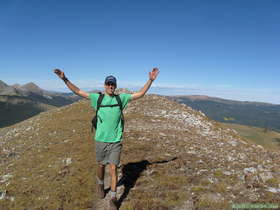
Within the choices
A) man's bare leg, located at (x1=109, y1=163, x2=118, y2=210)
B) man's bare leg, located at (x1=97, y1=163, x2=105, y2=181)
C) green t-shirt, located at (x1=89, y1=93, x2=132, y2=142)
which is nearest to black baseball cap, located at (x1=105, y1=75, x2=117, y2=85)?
green t-shirt, located at (x1=89, y1=93, x2=132, y2=142)

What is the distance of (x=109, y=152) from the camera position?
24.0 feet

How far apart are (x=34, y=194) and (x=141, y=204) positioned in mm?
5060

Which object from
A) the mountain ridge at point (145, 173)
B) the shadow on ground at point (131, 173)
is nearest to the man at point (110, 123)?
the shadow on ground at point (131, 173)

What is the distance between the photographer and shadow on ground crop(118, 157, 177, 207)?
29.6 ft

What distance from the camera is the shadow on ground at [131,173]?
29.6ft

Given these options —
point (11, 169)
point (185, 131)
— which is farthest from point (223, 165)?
point (11, 169)

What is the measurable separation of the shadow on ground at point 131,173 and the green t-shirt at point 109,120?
2784mm

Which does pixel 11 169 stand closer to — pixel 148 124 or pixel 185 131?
pixel 148 124

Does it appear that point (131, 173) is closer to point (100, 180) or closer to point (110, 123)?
point (100, 180)

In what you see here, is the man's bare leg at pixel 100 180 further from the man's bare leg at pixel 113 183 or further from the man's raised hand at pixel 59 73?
the man's raised hand at pixel 59 73

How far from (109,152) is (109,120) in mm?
1167

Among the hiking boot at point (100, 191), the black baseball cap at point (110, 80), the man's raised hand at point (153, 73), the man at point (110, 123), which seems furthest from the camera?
the hiking boot at point (100, 191)

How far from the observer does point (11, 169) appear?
1270cm

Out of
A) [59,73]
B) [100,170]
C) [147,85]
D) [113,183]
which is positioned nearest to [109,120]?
[147,85]
